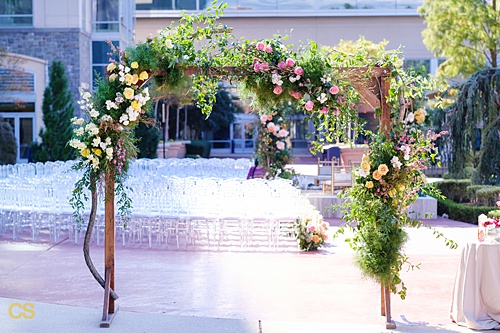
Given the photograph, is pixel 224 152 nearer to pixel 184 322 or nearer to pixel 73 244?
pixel 73 244

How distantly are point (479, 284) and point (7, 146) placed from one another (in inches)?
851

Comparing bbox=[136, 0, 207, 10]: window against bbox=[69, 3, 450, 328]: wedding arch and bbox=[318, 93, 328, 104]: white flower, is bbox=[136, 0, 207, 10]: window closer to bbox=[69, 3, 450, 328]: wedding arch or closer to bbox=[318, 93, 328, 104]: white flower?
bbox=[69, 3, 450, 328]: wedding arch

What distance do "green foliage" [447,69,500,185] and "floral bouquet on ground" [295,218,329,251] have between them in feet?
23.9

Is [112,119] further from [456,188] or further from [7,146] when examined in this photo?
[7,146]

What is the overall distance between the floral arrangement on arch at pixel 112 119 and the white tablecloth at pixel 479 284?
3763 mm

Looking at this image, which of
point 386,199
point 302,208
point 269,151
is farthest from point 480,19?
point 386,199

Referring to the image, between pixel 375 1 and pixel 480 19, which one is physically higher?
pixel 375 1

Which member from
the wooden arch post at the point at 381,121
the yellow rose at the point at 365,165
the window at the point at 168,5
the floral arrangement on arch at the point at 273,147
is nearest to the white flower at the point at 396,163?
the yellow rose at the point at 365,165

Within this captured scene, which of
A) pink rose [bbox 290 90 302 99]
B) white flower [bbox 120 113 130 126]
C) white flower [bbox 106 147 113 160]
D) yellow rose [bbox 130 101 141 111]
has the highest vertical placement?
pink rose [bbox 290 90 302 99]

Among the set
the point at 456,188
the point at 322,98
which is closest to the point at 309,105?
the point at 322,98

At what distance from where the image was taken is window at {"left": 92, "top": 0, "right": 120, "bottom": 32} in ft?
101

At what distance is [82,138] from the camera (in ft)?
27.2

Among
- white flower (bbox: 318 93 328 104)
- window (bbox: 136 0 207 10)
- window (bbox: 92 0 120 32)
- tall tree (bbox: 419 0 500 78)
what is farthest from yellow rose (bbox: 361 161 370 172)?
window (bbox: 136 0 207 10)

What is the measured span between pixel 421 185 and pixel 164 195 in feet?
18.9
